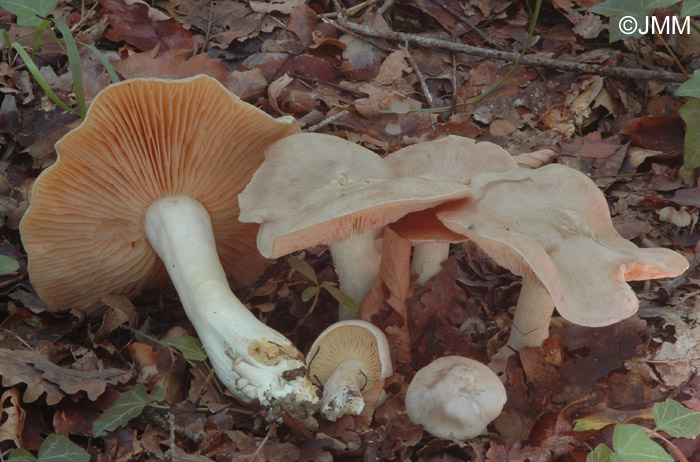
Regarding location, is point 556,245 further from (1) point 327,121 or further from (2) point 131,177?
(1) point 327,121

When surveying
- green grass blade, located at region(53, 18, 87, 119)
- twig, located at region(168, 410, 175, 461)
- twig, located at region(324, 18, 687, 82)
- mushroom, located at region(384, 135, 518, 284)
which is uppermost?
green grass blade, located at region(53, 18, 87, 119)

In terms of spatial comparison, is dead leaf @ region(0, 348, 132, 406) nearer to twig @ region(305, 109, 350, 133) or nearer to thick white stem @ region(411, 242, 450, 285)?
thick white stem @ region(411, 242, 450, 285)

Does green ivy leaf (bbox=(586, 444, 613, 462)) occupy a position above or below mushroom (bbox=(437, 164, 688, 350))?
below

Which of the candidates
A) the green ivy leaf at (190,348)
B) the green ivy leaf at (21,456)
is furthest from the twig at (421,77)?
the green ivy leaf at (21,456)

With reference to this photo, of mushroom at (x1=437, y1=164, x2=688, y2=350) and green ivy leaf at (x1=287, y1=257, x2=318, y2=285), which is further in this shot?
green ivy leaf at (x1=287, y1=257, x2=318, y2=285)

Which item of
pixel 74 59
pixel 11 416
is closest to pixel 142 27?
pixel 74 59

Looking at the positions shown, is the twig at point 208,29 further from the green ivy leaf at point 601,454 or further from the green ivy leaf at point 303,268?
the green ivy leaf at point 601,454

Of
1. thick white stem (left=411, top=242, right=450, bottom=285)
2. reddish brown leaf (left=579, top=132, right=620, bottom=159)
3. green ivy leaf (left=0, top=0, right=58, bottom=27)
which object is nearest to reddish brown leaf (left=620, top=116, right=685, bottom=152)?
reddish brown leaf (left=579, top=132, right=620, bottom=159)
